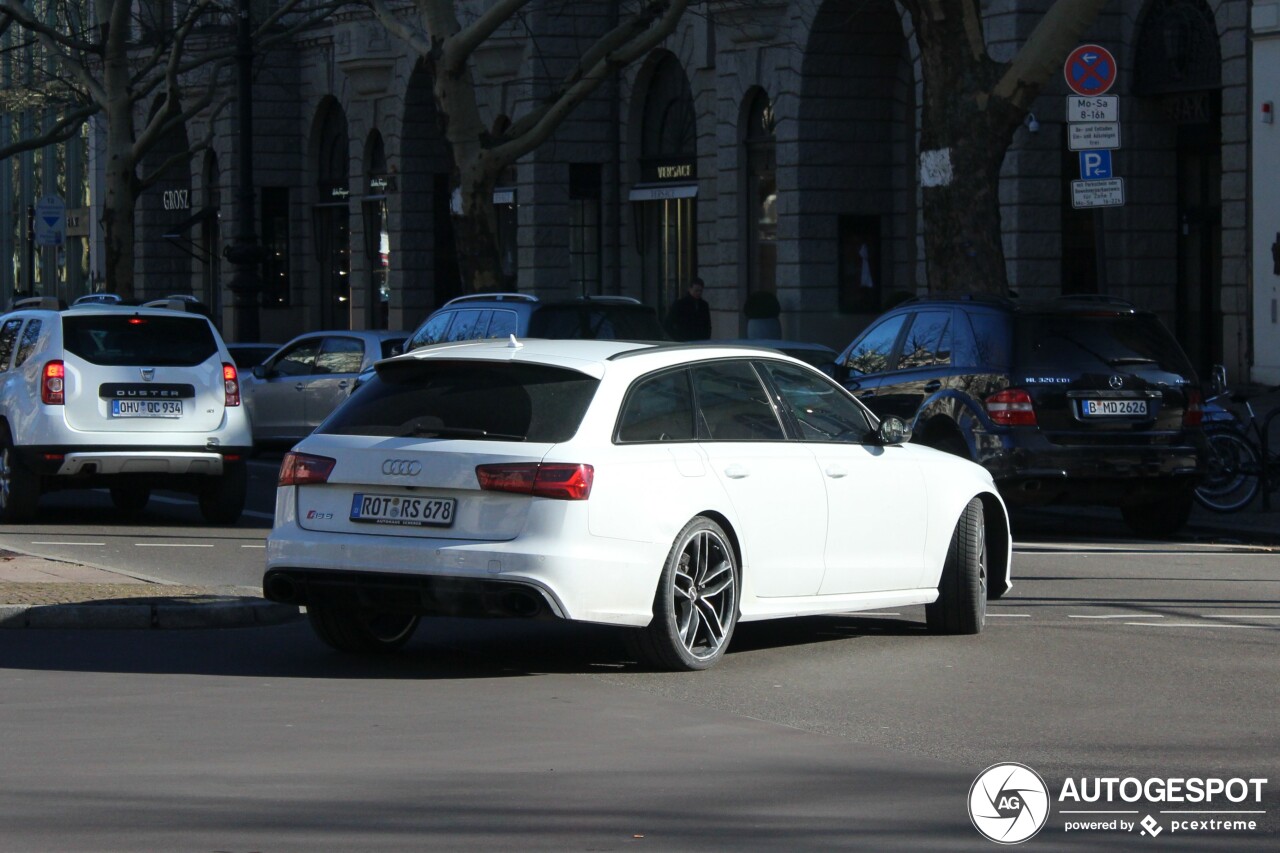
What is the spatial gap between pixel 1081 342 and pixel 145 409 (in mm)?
6839

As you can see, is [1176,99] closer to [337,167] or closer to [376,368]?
[376,368]

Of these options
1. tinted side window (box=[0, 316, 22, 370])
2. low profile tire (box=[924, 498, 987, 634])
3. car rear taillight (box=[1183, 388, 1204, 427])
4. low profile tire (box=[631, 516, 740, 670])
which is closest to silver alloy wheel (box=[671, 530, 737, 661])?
low profile tire (box=[631, 516, 740, 670])

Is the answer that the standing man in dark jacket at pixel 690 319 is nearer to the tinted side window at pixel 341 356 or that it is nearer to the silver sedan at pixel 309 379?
the silver sedan at pixel 309 379

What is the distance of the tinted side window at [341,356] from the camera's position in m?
24.5

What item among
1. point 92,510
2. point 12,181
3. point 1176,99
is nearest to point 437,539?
point 92,510

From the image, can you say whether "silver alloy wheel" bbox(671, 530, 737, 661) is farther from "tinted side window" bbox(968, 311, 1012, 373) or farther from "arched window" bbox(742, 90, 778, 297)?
"arched window" bbox(742, 90, 778, 297)

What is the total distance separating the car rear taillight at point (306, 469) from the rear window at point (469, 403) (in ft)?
0.51

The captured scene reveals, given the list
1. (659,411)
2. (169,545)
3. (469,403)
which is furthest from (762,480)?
(169,545)

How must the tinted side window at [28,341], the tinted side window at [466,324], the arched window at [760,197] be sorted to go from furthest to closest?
1. the arched window at [760,197]
2. the tinted side window at [466,324]
3. the tinted side window at [28,341]

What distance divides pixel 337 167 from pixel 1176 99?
1096 inches

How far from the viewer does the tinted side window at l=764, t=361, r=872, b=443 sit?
1009cm

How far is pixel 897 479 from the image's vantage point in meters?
10.4

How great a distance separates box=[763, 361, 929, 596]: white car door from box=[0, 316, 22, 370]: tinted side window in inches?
350

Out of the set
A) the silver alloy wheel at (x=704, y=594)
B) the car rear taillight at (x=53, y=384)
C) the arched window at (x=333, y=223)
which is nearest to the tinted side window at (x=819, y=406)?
the silver alloy wheel at (x=704, y=594)
